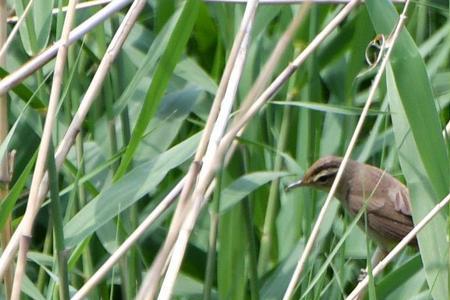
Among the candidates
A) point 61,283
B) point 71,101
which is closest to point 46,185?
point 61,283

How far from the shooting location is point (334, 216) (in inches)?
101

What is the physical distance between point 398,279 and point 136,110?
0.81m

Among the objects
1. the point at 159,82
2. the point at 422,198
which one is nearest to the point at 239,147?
the point at 159,82

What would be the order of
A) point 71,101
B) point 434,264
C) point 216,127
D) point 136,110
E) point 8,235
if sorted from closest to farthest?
point 216,127, point 434,264, point 8,235, point 71,101, point 136,110

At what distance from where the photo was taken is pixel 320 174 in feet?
8.09

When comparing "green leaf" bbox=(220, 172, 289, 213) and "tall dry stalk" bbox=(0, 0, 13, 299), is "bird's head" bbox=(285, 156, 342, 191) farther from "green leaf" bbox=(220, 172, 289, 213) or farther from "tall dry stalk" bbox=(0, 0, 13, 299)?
"tall dry stalk" bbox=(0, 0, 13, 299)

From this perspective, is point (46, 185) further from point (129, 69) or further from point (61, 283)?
point (129, 69)

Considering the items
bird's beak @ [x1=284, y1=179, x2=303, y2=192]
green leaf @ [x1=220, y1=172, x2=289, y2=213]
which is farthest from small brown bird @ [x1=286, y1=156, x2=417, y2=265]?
green leaf @ [x1=220, y1=172, x2=289, y2=213]

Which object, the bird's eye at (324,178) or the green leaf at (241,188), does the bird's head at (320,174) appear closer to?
the bird's eye at (324,178)

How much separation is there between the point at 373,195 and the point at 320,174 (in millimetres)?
302

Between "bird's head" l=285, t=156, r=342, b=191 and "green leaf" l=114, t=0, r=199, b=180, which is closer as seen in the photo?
"green leaf" l=114, t=0, r=199, b=180

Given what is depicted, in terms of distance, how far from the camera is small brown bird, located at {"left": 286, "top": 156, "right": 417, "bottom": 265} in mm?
2482

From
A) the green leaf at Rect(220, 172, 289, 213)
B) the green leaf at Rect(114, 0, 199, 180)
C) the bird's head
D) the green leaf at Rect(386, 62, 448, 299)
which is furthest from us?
the bird's head

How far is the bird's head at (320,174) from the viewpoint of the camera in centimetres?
245
